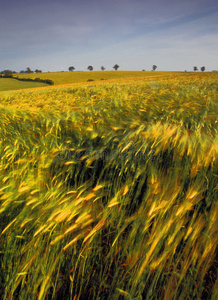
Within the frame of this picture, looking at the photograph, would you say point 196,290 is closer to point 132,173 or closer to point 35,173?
point 132,173

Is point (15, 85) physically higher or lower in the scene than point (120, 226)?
higher

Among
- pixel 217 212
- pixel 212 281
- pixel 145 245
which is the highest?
pixel 217 212

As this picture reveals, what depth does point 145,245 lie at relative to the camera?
974mm

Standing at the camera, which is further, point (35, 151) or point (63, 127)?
point (63, 127)

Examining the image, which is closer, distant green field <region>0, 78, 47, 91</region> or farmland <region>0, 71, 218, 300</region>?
farmland <region>0, 71, 218, 300</region>

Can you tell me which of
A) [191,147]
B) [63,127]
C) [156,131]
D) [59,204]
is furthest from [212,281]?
[63,127]

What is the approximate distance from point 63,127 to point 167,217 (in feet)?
5.33

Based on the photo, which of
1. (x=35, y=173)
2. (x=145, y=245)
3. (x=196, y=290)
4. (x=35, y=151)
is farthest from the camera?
(x=35, y=151)

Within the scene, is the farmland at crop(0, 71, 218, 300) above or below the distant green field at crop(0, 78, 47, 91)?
below

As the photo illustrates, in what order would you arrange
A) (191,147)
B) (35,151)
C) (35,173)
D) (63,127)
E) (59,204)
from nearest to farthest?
1. (59,204)
2. (191,147)
3. (35,173)
4. (35,151)
5. (63,127)

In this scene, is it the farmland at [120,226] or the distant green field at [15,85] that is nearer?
the farmland at [120,226]

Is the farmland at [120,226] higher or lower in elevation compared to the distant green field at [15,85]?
lower

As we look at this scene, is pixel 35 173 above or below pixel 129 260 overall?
above

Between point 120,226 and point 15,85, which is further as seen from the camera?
point 15,85
